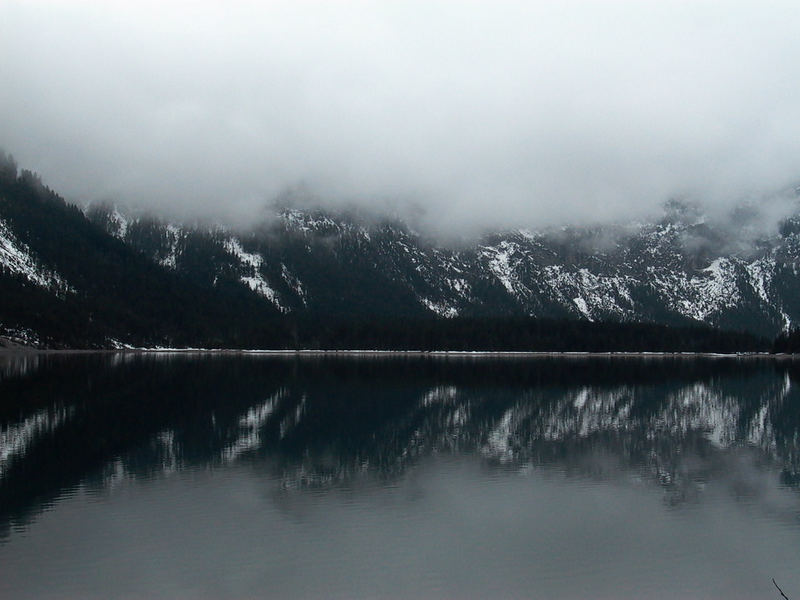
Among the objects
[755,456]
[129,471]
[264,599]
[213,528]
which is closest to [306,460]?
[129,471]

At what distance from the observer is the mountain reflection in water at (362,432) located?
43.5 meters

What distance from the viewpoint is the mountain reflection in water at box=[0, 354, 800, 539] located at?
1714 inches

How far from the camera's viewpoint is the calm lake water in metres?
26.1

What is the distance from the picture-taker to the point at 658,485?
4225 cm

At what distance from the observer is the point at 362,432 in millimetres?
60000

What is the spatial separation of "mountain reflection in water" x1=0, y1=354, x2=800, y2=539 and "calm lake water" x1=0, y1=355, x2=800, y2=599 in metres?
0.29

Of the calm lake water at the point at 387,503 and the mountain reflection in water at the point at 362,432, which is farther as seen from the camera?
the mountain reflection in water at the point at 362,432

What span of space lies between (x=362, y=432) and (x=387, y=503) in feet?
77.3

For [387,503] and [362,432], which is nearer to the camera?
[387,503]

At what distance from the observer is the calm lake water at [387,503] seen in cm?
2606

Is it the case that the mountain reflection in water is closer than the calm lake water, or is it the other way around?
the calm lake water

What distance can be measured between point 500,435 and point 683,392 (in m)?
57.6

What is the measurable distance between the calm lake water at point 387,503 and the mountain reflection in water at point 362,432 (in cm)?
29

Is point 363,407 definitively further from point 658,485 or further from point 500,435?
point 658,485
